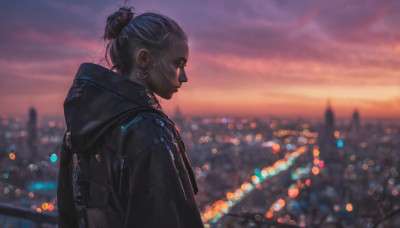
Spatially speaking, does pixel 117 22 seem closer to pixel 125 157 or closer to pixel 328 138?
pixel 125 157

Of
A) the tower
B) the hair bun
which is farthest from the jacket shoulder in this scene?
the tower

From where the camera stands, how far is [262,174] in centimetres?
3947

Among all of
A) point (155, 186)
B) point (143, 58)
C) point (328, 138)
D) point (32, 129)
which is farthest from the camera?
point (328, 138)

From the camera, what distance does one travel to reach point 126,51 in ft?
3.06

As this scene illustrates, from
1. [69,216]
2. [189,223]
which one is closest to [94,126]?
[189,223]

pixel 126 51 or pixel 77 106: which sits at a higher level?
pixel 126 51

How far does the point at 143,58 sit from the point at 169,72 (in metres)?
0.08

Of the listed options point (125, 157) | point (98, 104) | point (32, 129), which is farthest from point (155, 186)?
point (32, 129)

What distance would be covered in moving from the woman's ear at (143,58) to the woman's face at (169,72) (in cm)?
2

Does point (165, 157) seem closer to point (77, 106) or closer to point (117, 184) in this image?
point (117, 184)

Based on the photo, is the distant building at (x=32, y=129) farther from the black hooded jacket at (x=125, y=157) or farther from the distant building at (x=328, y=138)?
the distant building at (x=328, y=138)

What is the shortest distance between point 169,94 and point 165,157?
0.28 m

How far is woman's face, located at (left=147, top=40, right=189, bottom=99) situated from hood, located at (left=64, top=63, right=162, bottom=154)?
0.09 m

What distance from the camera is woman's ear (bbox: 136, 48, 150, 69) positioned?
0.89m
